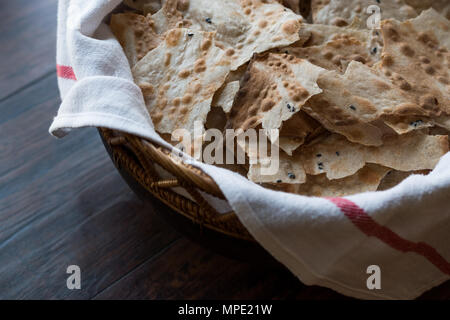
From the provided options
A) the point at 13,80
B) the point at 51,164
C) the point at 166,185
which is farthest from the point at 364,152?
the point at 13,80

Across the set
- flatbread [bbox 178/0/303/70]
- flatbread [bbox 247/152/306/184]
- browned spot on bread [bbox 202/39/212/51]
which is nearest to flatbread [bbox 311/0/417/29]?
flatbread [bbox 178/0/303/70]

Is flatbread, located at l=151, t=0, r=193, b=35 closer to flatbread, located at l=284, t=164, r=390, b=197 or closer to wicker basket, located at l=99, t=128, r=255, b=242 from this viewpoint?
wicker basket, located at l=99, t=128, r=255, b=242

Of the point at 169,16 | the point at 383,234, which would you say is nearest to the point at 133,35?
the point at 169,16

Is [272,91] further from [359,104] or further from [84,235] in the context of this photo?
[84,235]

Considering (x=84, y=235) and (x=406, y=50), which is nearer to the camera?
(x=406, y=50)

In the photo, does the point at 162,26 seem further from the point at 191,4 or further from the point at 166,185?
the point at 166,185

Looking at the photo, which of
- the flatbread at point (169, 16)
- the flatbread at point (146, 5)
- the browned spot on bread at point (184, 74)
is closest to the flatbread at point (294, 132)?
the browned spot on bread at point (184, 74)
